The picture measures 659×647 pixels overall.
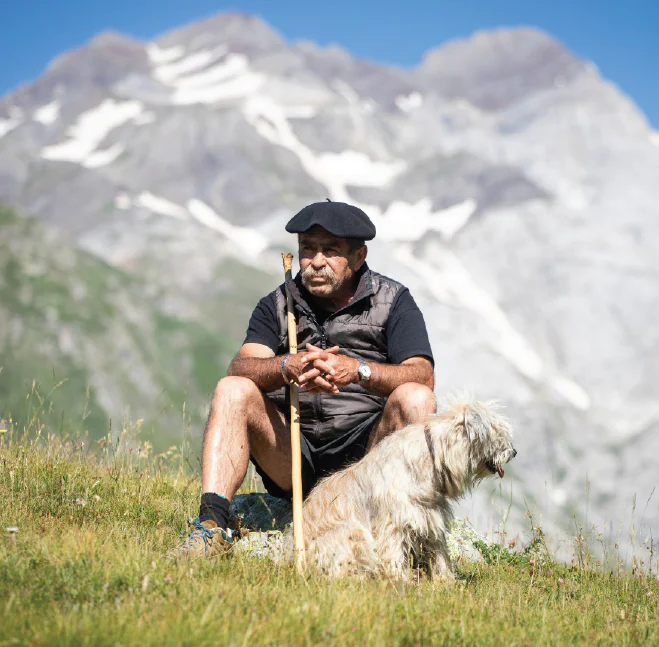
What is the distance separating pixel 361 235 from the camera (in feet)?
20.3

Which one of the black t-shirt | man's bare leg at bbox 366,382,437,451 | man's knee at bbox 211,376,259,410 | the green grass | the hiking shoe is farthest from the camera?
the black t-shirt

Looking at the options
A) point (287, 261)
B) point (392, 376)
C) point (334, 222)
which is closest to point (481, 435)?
point (392, 376)

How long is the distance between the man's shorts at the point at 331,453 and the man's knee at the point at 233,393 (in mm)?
642

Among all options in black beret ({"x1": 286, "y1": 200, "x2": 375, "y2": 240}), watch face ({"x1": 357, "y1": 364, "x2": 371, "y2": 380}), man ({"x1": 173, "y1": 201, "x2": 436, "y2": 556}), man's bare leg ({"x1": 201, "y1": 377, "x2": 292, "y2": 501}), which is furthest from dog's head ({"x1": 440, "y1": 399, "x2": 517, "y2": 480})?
black beret ({"x1": 286, "y1": 200, "x2": 375, "y2": 240})

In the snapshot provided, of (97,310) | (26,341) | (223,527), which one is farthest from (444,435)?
(97,310)

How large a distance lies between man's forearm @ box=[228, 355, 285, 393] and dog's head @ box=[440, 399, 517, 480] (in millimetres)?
1286

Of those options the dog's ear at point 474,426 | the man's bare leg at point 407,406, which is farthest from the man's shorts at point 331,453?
the dog's ear at point 474,426

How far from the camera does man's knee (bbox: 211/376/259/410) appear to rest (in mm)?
5793

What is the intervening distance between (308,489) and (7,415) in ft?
13.0

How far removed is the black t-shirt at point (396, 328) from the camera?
6.09m

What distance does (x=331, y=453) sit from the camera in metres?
6.23

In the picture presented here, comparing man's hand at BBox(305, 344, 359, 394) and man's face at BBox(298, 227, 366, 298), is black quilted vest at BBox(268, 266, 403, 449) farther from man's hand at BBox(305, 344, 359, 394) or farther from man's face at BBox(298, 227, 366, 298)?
man's hand at BBox(305, 344, 359, 394)

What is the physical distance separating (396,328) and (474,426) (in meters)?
1.25

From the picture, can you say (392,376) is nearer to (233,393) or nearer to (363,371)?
(363,371)
